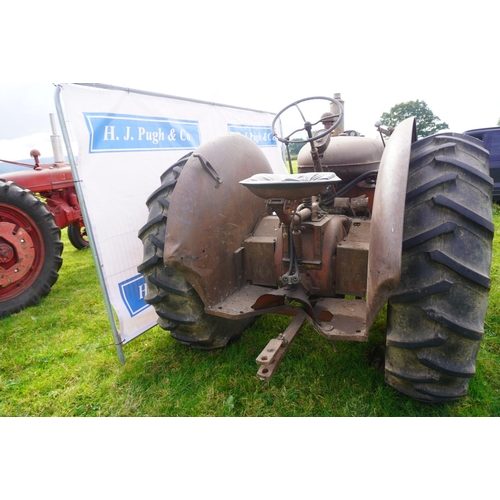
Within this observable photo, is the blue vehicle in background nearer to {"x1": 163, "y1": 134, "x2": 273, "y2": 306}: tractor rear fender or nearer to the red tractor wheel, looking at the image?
{"x1": 163, "y1": 134, "x2": 273, "y2": 306}: tractor rear fender

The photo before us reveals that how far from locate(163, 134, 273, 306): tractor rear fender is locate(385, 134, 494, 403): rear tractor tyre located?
1029 mm

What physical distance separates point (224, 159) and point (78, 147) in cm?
107

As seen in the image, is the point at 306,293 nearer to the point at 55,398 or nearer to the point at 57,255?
the point at 55,398

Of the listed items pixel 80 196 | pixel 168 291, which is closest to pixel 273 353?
pixel 168 291

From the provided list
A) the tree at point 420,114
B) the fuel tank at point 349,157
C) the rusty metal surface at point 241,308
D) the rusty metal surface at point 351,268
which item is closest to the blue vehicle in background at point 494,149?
the fuel tank at point 349,157

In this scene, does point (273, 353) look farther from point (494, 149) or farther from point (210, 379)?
point (494, 149)

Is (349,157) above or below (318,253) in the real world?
above

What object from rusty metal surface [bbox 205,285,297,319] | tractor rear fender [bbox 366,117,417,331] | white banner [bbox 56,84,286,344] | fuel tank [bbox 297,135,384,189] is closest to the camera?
tractor rear fender [bbox 366,117,417,331]

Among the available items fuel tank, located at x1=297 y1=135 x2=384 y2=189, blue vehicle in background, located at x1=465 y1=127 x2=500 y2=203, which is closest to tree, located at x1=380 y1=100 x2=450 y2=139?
blue vehicle in background, located at x1=465 y1=127 x2=500 y2=203

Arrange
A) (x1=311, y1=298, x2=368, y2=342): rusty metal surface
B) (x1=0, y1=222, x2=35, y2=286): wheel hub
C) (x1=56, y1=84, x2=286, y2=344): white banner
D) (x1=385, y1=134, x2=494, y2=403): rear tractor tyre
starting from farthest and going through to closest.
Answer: (x1=0, y1=222, x2=35, y2=286): wheel hub < (x1=56, y1=84, x2=286, y2=344): white banner < (x1=311, y1=298, x2=368, y2=342): rusty metal surface < (x1=385, y1=134, x2=494, y2=403): rear tractor tyre

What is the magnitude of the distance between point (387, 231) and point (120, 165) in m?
2.20

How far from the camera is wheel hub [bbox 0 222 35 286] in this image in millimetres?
3943

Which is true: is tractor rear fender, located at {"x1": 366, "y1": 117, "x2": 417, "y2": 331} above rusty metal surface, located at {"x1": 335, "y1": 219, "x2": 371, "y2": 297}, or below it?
above

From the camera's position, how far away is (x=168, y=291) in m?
2.27
